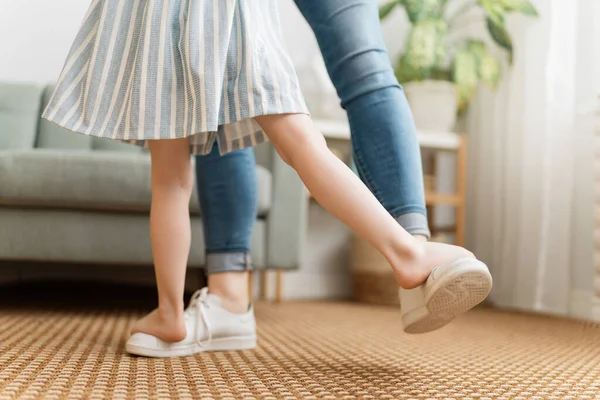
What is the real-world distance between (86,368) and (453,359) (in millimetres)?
521

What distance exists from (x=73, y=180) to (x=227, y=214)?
1.90ft

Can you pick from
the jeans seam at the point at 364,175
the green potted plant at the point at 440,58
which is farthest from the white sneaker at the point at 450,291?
the green potted plant at the point at 440,58

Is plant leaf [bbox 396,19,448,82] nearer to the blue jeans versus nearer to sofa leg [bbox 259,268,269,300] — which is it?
sofa leg [bbox 259,268,269,300]

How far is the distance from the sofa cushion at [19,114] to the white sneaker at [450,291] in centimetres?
159

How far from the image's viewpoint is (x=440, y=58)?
2035 mm

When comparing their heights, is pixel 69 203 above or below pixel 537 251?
above

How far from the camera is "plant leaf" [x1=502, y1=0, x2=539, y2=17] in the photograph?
74.2 inches

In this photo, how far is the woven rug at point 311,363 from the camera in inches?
24.7

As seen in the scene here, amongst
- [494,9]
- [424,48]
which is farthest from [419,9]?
[494,9]

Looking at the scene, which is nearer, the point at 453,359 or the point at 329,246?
the point at 453,359

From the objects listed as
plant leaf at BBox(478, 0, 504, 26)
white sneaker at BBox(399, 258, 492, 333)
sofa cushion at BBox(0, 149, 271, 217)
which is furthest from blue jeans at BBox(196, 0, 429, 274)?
plant leaf at BBox(478, 0, 504, 26)

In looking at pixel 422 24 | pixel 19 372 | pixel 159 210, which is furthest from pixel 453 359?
pixel 422 24

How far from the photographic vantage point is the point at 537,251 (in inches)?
73.7

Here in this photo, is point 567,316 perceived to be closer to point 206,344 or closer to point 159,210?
point 206,344
